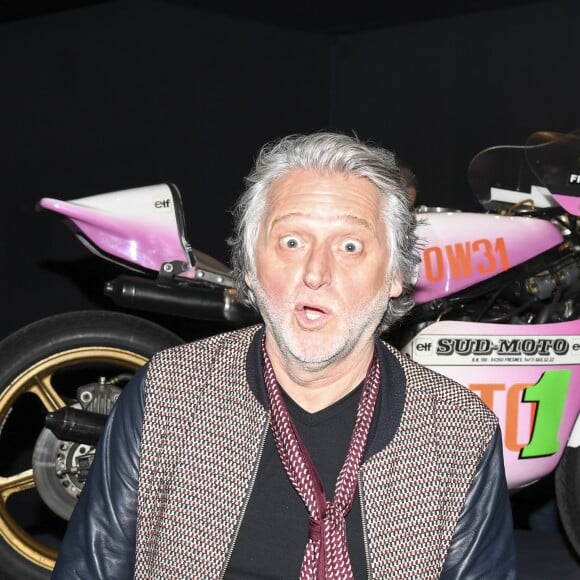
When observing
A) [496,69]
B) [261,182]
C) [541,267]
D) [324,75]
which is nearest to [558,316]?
[541,267]

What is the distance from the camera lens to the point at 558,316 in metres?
2.62

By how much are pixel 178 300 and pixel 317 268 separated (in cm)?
105

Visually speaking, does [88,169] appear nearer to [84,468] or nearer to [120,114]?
[120,114]

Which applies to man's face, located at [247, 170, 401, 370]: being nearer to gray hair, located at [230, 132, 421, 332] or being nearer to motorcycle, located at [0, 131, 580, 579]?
gray hair, located at [230, 132, 421, 332]

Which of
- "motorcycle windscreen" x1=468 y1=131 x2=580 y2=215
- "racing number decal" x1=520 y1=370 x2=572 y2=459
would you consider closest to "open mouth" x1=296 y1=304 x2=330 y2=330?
"racing number decal" x1=520 y1=370 x2=572 y2=459

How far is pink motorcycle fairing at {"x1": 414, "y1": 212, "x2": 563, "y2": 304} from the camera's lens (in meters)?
2.45

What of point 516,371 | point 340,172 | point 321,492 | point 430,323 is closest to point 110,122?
point 430,323

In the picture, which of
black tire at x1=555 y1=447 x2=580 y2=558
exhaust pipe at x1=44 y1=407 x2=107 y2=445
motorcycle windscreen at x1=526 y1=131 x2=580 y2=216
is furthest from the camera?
black tire at x1=555 y1=447 x2=580 y2=558

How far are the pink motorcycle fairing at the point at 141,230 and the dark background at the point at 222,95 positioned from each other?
3.46ft

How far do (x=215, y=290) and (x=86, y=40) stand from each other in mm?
1417

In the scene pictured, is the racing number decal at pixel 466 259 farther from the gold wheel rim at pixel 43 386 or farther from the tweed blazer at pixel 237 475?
the tweed blazer at pixel 237 475

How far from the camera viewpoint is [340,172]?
157cm

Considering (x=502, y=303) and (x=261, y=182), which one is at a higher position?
(x=261, y=182)

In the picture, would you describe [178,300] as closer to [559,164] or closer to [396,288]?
[396,288]
